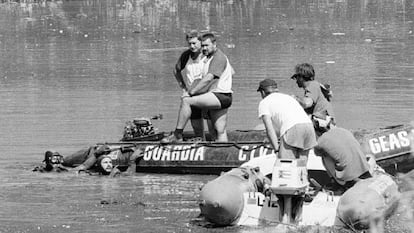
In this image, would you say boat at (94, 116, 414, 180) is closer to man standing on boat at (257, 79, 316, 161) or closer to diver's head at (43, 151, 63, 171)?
diver's head at (43, 151, 63, 171)

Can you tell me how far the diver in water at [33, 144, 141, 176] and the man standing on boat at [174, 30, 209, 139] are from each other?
3.23 feet

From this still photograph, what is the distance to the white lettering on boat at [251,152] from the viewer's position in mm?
14609

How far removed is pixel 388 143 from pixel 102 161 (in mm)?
3659

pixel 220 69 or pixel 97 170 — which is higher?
pixel 220 69

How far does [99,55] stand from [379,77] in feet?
30.0

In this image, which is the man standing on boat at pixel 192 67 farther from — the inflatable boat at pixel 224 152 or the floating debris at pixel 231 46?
the floating debris at pixel 231 46

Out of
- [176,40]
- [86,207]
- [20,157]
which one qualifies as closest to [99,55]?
[176,40]

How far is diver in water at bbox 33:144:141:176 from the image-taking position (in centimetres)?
1546

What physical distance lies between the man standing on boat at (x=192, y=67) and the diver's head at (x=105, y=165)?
128 cm

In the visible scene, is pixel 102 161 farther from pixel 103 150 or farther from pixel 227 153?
pixel 227 153

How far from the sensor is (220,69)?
1545cm

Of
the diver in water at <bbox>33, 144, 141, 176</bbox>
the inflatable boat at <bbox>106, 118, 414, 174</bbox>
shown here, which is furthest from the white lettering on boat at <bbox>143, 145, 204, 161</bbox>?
the diver in water at <bbox>33, 144, 141, 176</bbox>

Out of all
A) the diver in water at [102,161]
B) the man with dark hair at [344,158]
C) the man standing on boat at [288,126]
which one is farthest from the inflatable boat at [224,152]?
the man with dark hair at [344,158]

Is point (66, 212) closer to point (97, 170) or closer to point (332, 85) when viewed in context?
point (97, 170)
